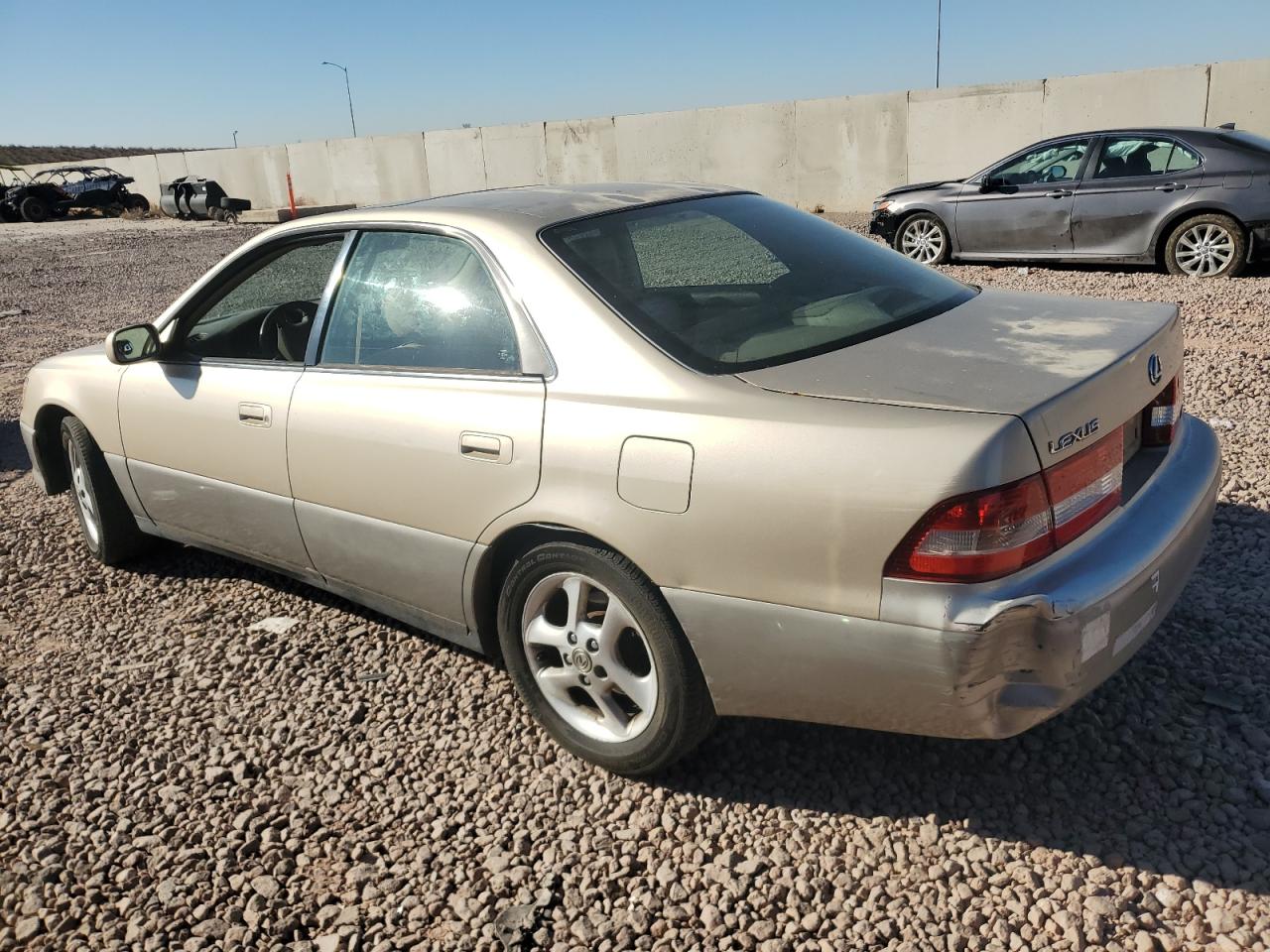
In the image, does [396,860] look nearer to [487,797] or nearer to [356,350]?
[487,797]

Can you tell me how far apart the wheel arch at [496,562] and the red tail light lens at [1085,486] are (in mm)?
1025

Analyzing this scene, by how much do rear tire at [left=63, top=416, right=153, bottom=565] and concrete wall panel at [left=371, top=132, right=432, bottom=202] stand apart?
2645 centimetres

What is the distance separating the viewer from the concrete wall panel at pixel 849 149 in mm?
19812

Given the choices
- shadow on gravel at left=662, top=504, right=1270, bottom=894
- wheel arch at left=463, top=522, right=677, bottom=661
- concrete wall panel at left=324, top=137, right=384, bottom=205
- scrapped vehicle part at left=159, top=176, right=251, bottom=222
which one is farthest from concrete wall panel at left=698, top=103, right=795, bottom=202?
wheel arch at left=463, top=522, right=677, bottom=661

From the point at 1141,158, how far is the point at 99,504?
9.55 metres

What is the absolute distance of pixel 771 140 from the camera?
21.6m

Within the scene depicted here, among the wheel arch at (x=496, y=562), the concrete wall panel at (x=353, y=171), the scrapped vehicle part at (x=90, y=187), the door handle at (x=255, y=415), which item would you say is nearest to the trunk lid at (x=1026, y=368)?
the wheel arch at (x=496, y=562)

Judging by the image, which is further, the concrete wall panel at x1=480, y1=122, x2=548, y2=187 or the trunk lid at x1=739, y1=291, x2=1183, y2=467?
the concrete wall panel at x1=480, y1=122, x2=548, y2=187

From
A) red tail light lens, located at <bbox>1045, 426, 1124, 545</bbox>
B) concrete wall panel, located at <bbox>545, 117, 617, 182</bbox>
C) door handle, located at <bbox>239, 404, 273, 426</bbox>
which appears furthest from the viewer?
concrete wall panel, located at <bbox>545, 117, 617, 182</bbox>

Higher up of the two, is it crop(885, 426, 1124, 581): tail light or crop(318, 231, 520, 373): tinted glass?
crop(318, 231, 520, 373): tinted glass

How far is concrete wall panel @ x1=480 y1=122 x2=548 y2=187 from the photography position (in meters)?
26.5

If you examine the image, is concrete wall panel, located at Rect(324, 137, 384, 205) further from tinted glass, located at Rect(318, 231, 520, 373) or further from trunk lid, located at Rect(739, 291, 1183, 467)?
trunk lid, located at Rect(739, 291, 1183, 467)

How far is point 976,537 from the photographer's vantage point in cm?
214

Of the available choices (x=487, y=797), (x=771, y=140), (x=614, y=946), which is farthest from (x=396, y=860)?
(x=771, y=140)
